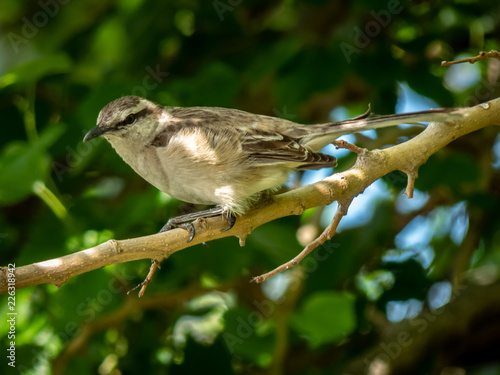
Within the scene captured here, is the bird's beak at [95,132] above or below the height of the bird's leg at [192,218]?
above

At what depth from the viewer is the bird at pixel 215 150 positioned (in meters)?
3.33

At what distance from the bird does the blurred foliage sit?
38cm

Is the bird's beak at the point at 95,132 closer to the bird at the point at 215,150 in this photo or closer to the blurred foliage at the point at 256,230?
the bird at the point at 215,150

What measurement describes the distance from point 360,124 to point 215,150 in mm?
830

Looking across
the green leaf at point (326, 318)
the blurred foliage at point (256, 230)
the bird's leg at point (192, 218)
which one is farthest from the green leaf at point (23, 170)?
the green leaf at point (326, 318)

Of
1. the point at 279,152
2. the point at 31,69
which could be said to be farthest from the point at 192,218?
the point at 31,69

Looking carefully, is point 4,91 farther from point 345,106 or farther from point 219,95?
point 345,106

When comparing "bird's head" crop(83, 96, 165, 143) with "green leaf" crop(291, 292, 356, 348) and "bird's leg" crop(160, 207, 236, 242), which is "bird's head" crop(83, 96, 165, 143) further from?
"green leaf" crop(291, 292, 356, 348)

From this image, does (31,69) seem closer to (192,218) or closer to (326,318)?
(192,218)

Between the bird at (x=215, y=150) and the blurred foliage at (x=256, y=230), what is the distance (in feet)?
1.24

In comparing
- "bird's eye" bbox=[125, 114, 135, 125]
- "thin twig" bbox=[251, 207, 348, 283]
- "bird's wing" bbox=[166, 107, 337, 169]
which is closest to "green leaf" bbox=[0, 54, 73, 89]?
"bird's eye" bbox=[125, 114, 135, 125]

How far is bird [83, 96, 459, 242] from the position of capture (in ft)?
10.9

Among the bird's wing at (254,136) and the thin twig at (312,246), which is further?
the bird's wing at (254,136)

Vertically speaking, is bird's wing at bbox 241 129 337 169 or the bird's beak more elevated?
the bird's beak
